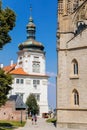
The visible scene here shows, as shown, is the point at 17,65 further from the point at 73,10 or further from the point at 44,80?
the point at 73,10

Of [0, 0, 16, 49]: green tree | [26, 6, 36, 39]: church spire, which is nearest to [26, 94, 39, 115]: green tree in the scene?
[26, 6, 36, 39]: church spire

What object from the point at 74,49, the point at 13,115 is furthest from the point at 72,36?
the point at 13,115

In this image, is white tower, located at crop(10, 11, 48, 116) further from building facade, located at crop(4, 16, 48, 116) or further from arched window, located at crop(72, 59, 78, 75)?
arched window, located at crop(72, 59, 78, 75)

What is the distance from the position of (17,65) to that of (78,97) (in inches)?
2098

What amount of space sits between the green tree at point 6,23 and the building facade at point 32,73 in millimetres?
49848

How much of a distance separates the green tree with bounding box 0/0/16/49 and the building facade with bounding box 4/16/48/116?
49.8 m

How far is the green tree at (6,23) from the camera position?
95.3 ft

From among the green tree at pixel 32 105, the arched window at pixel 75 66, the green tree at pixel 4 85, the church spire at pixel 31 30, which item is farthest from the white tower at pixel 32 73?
the green tree at pixel 4 85

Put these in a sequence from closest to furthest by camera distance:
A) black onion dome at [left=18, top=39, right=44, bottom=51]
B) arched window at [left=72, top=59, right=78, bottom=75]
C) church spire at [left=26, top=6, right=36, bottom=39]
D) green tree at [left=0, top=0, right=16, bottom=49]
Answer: green tree at [left=0, top=0, right=16, bottom=49] → arched window at [left=72, top=59, right=78, bottom=75] → black onion dome at [left=18, top=39, right=44, bottom=51] → church spire at [left=26, top=6, right=36, bottom=39]

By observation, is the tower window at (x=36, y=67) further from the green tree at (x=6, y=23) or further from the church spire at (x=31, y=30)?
the green tree at (x=6, y=23)

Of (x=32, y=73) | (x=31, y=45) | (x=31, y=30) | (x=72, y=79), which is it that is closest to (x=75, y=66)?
(x=72, y=79)

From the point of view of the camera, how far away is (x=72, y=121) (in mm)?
34750

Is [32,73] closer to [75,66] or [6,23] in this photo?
[75,66]

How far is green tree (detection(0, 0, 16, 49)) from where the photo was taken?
29.0 meters
